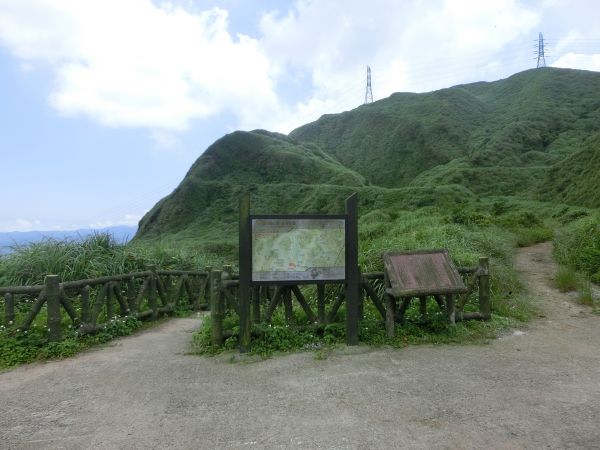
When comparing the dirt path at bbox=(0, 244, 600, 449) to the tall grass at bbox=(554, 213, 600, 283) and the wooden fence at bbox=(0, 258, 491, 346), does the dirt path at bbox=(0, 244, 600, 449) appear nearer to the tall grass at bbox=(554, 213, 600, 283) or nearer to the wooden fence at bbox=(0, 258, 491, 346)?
the wooden fence at bbox=(0, 258, 491, 346)

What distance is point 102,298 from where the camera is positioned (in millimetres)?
6832

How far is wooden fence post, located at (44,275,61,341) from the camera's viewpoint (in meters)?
6.01

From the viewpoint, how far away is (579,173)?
26.2m

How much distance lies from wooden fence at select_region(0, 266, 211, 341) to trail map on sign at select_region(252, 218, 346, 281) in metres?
2.79

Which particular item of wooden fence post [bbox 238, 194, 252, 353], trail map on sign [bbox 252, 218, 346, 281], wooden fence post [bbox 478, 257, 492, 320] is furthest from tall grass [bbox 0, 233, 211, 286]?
wooden fence post [bbox 478, 257, 492, 320]

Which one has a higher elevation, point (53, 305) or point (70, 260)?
point (70, 260)

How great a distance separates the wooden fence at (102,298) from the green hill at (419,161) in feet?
58.9

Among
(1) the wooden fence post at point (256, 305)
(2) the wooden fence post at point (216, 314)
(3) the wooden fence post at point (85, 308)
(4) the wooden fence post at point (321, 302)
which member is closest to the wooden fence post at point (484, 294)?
(4) the wooden fence post at point (321, 302)

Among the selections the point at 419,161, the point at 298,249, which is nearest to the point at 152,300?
the point at 298,249

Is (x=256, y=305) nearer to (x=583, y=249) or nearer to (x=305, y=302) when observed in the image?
(x=305, y=302)

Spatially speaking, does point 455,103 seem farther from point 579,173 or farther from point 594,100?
point 579,173

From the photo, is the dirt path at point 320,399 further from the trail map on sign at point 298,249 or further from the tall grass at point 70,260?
the tall grass at point 70,260

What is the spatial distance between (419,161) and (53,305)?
59.2 m

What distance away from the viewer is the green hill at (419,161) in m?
32.9
